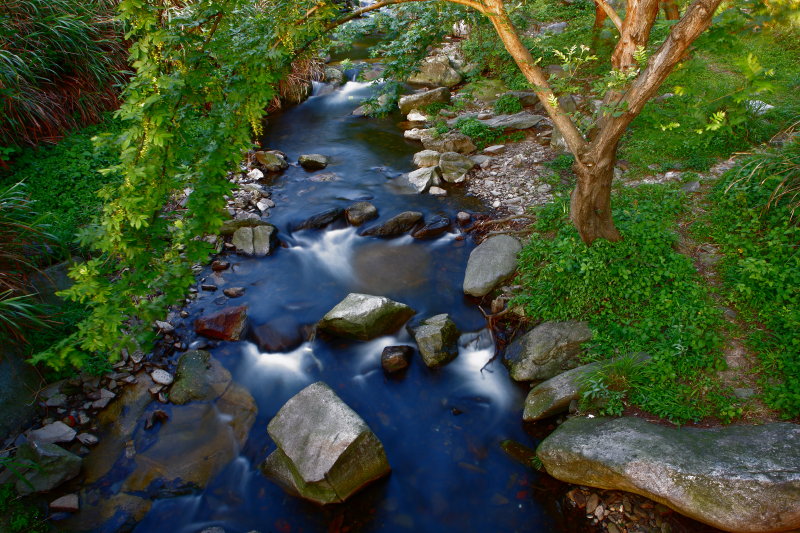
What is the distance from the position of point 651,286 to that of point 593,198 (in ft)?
3.60

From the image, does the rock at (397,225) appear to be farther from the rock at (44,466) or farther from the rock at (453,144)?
the rock at (44,466)

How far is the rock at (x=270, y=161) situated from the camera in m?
9.42

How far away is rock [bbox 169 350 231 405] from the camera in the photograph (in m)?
5.12

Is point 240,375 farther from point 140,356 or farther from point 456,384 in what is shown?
point 456,384

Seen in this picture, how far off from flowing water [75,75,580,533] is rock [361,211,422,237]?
6.7 inches

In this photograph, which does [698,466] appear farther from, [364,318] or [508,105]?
[508,105]

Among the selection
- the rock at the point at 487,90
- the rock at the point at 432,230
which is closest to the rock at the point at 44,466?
the rock at the point at 432,230

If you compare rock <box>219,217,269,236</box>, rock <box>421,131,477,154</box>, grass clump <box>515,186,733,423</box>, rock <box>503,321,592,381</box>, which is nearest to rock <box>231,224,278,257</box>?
rock <box>219,217,269,236</box>

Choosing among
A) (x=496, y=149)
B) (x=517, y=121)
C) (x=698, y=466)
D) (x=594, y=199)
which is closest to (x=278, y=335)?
(x=594, y=199)

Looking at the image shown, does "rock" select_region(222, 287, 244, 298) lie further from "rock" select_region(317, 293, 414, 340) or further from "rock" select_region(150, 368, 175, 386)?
"rock" select_region(150, 368, 175, 386)

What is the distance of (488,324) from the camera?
5.76 metres

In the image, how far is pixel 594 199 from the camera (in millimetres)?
5098

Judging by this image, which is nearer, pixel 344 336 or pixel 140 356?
pixel 140 356

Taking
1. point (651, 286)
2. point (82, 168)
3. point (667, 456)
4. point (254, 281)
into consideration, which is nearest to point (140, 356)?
point (254, 281)
